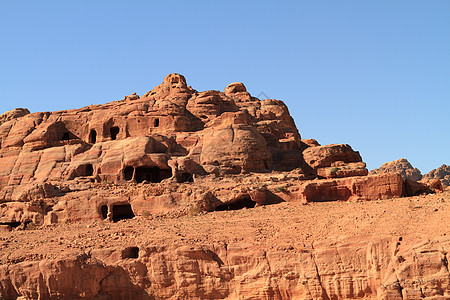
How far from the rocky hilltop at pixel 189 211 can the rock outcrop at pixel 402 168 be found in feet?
125

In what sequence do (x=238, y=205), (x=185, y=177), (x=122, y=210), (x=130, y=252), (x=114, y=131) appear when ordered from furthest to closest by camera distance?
1. (x=114, y=131)
2. (x=185, y=177)
3. (x=122, y=210)
4. (x=238, y=205)
5. (x=130, y=252)

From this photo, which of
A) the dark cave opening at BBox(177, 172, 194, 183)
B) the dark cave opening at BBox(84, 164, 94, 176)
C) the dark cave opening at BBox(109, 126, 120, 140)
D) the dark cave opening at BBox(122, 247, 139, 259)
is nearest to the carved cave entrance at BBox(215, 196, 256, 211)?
the dark cave opening at BBox(177, 172, 194, 183)

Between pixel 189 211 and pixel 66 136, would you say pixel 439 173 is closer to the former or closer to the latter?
pixel 66 136

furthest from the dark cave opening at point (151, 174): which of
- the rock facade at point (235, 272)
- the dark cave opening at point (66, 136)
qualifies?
the rock facade at point (235, 272)

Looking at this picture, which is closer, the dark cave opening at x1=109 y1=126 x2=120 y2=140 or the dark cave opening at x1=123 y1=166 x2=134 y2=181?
the dark cave opening at x1=123 y1=166 x2=134 y2=181

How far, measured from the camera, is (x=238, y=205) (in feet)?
115

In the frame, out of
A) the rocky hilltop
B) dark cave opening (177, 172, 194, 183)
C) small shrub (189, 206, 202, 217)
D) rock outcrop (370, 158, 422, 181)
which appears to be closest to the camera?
the rocky hilltop

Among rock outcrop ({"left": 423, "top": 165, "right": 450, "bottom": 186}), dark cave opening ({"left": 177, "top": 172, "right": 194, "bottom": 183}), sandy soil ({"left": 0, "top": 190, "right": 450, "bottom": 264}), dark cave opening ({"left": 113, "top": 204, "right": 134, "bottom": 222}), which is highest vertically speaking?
rock outcrop ({"left": 423, "top": 165, "right": 450, "bottom": 186})

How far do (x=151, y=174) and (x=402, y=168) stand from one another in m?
55.1

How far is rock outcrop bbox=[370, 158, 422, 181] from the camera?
85562 millimetres

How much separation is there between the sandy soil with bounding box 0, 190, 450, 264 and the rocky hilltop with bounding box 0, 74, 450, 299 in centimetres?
11

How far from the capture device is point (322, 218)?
2942 centimetres

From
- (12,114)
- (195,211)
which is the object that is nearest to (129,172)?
(195,211)

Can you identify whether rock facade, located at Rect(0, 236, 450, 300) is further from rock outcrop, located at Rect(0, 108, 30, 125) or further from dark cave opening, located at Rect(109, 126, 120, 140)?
rock outcrop, located at Rect(0, 108, 30, 125)
